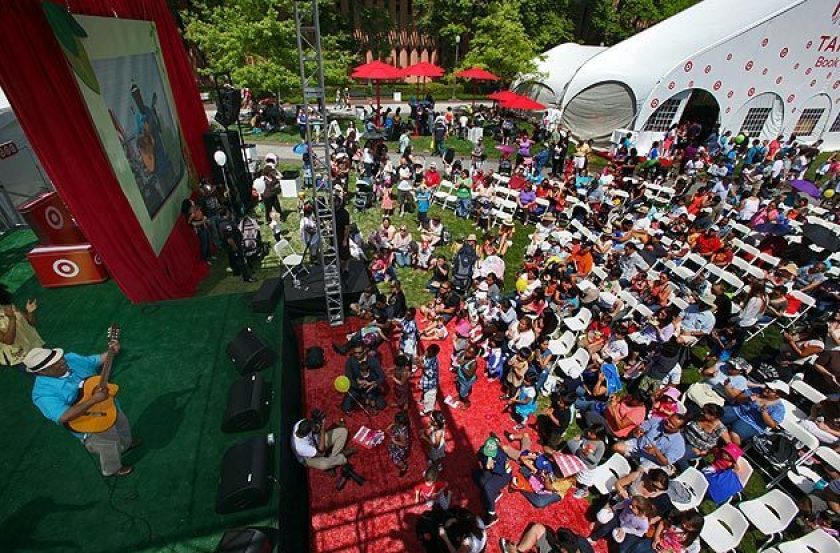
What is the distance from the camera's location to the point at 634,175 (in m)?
18.1

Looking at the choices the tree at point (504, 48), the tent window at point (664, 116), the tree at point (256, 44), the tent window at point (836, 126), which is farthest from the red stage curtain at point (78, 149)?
the tent window at point (836, 126)

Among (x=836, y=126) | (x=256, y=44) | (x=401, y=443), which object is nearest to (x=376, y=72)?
(x=256, y=44)

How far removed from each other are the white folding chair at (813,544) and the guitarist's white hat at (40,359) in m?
8.84

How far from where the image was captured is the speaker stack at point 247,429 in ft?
17.5

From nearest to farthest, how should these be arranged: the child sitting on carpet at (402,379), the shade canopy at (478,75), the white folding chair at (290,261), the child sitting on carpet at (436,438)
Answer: the child sitting on carpet at (436,438) → the child sitting on carpet at (402,379) → the white folding chair at (290,261) → the shade canopy at (478,75)

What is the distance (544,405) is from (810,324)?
6592 mm

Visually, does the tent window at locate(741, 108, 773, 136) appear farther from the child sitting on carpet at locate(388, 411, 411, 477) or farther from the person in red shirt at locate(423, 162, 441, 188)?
the child sitting on carpet at locate(388, 411, 411, 477)

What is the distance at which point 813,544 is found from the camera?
16.7 feet

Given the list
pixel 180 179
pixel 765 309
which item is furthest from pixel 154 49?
pixel 765 309

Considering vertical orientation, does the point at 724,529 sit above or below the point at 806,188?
below

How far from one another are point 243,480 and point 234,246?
6745 millimetres

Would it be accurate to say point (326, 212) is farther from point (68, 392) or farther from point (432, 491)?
point (432, 491)

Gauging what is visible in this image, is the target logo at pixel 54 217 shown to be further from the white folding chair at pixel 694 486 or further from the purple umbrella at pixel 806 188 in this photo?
the purple umbrella at pixel 806 188

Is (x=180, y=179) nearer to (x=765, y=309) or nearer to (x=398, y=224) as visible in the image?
(x=398, y=224)
